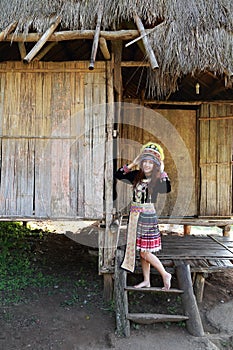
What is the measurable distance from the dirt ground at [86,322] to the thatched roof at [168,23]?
288cm

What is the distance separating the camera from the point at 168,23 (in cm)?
391

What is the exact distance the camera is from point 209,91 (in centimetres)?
714

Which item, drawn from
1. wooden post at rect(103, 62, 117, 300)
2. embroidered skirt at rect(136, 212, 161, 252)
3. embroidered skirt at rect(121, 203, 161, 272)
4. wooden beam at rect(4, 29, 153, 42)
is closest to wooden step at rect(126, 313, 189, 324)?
embroidered skirt at rect(121, 203, 161, 272)

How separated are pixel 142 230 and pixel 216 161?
3.55m

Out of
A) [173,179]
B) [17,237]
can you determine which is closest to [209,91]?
[173,179]

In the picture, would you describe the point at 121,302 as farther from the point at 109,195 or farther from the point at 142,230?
the point at 109,195

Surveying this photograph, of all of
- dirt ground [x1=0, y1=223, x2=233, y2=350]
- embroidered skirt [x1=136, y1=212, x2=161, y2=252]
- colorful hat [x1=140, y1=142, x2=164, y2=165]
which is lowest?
dirt ground [x1=0, y1=223, x2=233, y2=350]

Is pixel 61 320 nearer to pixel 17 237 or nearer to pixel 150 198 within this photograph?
pixel 150 198

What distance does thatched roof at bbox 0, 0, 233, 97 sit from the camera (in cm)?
384

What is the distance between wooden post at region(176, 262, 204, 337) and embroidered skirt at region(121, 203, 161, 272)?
0.50 m

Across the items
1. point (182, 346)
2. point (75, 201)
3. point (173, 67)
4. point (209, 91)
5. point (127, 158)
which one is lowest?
point (182, 346)

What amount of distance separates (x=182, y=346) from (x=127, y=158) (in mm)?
4132

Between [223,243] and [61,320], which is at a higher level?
[223,243]

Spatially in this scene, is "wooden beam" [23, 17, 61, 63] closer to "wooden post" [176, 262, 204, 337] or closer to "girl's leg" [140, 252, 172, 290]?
"girl's leg" [140, 252, 172, 290]
